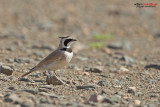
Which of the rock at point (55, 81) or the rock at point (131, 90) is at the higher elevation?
the rock at point (55, 81)

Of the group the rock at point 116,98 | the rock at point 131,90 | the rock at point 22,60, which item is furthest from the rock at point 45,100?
the rock at point 22,60

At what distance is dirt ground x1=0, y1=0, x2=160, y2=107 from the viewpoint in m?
6.36

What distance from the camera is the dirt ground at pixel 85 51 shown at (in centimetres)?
636

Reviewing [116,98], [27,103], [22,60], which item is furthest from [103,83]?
[22,60]

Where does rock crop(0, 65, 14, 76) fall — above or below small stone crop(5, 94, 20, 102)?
above

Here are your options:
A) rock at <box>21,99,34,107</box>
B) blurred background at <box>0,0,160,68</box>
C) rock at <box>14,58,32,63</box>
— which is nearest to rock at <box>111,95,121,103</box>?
rock at <box>21,99,34,107</box>

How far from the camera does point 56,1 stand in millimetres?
20000

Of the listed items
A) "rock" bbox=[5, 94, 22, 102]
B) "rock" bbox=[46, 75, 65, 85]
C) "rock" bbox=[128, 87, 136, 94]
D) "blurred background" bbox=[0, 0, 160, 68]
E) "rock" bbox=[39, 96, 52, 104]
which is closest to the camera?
"rock" bbox=[5, 94, 22, 102]

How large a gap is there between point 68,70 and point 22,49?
3298 mm

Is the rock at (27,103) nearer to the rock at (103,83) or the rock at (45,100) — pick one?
the rock at (45,100)

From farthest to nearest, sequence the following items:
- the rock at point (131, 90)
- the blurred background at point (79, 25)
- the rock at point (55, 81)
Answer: the blurred background at point (79, 25), the rock at point (55, 81), the rock at point (131, 90)

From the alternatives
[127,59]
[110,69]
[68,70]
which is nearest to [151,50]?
[127,59]

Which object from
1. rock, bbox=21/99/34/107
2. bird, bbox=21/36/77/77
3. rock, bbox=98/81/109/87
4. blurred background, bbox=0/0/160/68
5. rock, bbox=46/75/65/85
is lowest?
rock, bbox=21/99/34/107

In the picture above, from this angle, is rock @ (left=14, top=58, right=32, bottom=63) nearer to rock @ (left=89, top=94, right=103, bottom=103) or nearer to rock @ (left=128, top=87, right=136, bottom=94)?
rock @ (left=128, top=87, right=136, bottom=94)
